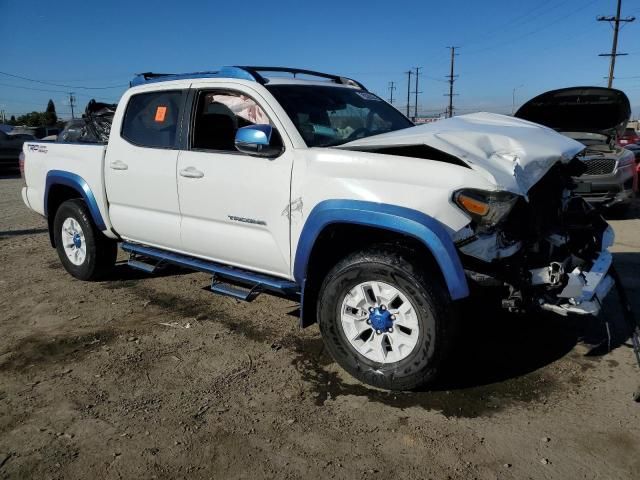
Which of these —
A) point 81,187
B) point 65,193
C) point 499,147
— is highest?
point 499,147

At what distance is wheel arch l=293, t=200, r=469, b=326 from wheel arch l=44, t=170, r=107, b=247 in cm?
253

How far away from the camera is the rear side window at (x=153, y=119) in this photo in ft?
15.2

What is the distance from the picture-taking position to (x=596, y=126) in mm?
8219

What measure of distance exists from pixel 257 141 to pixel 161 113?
1.55m

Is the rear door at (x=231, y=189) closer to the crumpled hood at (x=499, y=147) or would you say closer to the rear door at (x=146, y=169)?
the rear door at (x=146, y=169)

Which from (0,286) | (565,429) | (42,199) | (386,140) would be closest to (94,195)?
(42,199)

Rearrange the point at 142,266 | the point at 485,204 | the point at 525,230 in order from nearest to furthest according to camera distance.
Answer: the point at 485,204, the point at 525,230, the point at 142,266

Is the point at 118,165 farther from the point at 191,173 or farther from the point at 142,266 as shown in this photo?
the point at 191,173

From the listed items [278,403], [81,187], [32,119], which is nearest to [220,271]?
[278,403]

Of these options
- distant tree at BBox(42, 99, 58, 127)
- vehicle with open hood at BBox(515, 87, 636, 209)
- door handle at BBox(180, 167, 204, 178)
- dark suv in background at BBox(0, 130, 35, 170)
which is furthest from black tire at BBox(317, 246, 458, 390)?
distant tree at BBox(42, 99, 58, 127)

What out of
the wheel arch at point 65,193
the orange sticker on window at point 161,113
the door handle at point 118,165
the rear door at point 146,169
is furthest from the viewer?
the wheel arch at point 65,193

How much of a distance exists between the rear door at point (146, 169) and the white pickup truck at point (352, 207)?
16 millimetres

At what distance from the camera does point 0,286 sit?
581cm

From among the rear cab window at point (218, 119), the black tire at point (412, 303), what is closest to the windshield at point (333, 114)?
the rear cab window at point (218, 119)
